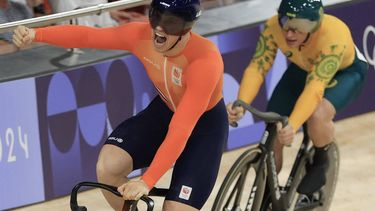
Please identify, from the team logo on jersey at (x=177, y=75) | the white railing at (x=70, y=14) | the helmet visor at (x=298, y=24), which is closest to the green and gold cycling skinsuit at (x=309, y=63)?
the helmet visor at (x=298, y=24)

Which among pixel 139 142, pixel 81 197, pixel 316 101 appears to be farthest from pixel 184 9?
pixel 81 197

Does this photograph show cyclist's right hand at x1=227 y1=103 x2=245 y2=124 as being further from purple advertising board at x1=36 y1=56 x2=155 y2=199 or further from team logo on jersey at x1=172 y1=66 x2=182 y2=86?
purple advertising board at x1=36 y1=56 x2=155 y2=199

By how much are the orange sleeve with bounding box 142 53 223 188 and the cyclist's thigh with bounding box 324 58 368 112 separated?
136cm

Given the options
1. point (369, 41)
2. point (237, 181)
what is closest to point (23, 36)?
point (237, 181)

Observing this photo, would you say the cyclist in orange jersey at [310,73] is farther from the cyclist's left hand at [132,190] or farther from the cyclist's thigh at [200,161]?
the cyclist's left hand at [132,190]

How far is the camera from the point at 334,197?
27.5 feet

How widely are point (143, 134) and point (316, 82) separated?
1.25 m

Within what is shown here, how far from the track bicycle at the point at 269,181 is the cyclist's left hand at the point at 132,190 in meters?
1.27

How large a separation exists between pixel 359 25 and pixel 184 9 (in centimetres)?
404

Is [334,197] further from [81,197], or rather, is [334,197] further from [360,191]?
[81,197]

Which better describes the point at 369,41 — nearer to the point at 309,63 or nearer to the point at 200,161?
the point at 309,63

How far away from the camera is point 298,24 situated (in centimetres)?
693

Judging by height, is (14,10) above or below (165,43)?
below

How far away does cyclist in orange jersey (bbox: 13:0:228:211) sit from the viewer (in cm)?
591
